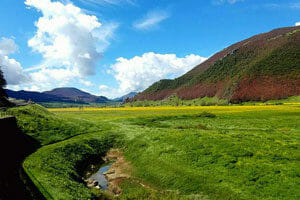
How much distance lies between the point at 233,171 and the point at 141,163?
507 inches

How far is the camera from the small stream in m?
22.9

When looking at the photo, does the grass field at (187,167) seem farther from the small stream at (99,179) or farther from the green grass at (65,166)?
the small stream at (99,179)

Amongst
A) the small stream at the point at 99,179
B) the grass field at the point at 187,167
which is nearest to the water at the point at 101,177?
the small stream at the point at 99,179

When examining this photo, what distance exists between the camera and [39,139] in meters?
33.0

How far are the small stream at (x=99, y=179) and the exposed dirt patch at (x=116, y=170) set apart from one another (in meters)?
0.58

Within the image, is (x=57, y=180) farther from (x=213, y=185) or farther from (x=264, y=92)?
(x=264, y=92)

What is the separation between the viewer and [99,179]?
82.3 ft

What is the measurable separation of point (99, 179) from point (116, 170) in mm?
3017

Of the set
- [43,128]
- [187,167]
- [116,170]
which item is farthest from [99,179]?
[43,128]

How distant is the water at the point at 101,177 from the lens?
23.5 metres

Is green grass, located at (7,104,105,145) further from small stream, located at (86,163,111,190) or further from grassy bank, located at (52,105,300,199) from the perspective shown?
grassy bank, located at (52,105,300,199)

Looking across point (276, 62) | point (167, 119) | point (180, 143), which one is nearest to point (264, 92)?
point (276, 62)

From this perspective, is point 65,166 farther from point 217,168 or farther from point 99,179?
point 217,168

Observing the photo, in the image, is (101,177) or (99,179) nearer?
(99,179)
